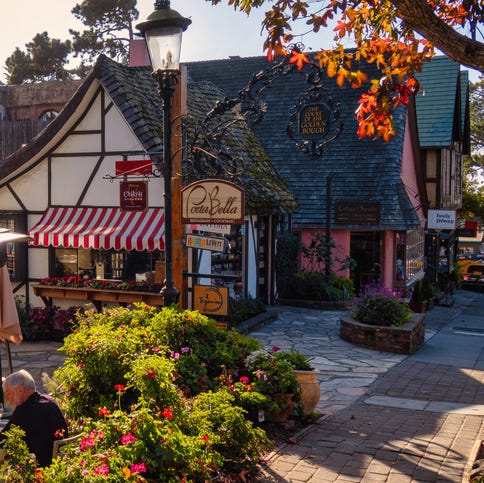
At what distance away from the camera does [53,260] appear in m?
13.5

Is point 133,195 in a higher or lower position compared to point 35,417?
higher

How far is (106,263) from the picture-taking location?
1323 centimetres

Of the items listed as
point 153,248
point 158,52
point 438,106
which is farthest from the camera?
point 438,106

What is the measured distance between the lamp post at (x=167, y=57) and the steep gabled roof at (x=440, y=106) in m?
17.0

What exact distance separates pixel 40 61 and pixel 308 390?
38.1 meters

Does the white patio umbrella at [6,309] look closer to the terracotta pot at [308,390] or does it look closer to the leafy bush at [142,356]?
the leafy bush at [142,356]

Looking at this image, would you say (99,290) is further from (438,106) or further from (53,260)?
(438,106)

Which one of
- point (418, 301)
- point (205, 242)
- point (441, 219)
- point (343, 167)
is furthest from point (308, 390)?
point (441, 219)

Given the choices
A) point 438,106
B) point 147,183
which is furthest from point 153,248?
point 438,106

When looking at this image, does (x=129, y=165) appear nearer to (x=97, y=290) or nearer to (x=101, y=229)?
(x=101, y=229)

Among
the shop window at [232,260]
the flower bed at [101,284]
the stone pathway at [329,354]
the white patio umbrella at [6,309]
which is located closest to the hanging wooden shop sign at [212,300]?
the stone pathway at [329,354]

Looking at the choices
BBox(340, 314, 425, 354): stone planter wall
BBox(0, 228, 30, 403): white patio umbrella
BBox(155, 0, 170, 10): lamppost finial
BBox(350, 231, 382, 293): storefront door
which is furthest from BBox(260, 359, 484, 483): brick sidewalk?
BBox(350, 231, 382, 293): storefront door

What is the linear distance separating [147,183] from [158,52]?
4.70 meters

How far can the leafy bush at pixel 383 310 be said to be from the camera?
41.3ft
